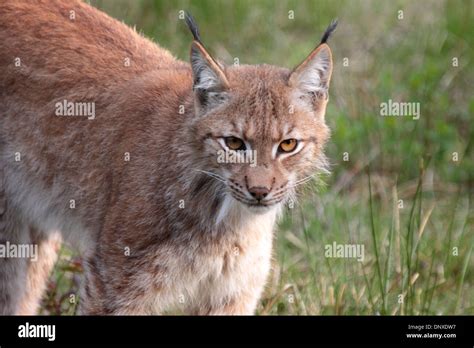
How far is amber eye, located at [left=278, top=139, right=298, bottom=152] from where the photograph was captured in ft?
21.9

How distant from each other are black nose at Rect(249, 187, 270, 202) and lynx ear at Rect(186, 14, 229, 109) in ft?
2.04

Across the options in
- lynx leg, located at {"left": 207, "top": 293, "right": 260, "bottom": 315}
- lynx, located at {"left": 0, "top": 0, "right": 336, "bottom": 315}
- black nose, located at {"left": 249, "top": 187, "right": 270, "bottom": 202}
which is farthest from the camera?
lynx leg, located at {"left": 207, "top": 293, "right": 260, "bottom": 315}

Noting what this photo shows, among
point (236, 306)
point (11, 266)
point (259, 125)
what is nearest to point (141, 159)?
point (259, 125)

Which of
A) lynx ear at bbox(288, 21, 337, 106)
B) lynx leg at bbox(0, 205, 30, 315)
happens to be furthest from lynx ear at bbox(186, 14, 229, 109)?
lynx leg at bbox(0, 205, 30, 315)

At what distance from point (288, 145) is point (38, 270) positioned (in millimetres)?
2318

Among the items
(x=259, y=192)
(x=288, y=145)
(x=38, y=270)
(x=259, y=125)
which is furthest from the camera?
(x=38, y=270)

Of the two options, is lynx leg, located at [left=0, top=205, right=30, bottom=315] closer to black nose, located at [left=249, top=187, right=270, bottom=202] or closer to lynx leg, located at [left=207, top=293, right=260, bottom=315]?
lynx leg, located at [left=207, top=293, right=260, bottom=315]

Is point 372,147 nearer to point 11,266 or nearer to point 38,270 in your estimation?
point 38,270

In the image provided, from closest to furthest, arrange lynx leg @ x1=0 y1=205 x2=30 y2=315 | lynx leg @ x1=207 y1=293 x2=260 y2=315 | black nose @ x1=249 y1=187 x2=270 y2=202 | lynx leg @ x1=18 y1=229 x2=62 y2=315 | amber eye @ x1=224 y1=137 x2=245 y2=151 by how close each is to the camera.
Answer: black nose @ x1=249 y1=187 x2=270 y2=202
amber eye @ x1=224 y1=137 x2=245 y2=151
lynx leg @ x1=207 y1=293 x2=260 y2=315
lynx leg @ x1=0 y1=205 x2=30 y2=315
lynx leg @ x1=18 y1=229 x2=62 y2=315

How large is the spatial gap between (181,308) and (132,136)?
1.10m

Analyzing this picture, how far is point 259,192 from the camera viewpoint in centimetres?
647

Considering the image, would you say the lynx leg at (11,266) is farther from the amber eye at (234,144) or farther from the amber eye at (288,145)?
the amber eye at (288,145)

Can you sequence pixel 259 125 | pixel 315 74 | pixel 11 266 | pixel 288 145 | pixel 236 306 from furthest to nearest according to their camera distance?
1. pixel 11 266
2. pixel 236 306
3. pixel 315 74
4. pixel 288 145
5. pixel 259 125

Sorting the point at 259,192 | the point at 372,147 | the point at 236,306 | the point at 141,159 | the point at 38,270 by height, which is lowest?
the point at 236,306
